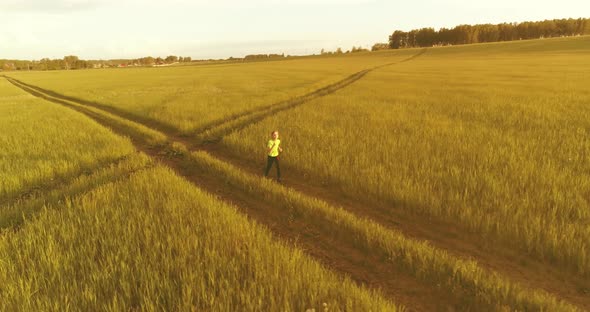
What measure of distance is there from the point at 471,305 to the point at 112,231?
4.71 meters

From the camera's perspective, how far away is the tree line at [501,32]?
129875 mm

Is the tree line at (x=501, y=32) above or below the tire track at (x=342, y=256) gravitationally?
above

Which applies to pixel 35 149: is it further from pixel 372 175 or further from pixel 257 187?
pixel 372 175

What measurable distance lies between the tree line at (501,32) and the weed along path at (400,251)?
162m

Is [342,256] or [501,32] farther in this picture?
[501,32]

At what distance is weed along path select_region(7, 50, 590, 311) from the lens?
11.7ft

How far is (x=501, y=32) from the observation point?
134125 mm

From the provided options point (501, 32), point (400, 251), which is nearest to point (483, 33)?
point (501, 32)

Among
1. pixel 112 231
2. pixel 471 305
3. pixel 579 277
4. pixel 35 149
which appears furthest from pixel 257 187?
pixel 35 149

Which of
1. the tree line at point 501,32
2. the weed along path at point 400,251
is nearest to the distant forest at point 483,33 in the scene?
the tree line at point 501,32

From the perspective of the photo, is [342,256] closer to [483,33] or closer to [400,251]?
[400,251]

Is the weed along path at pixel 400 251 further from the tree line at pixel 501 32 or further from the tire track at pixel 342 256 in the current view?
the tree line at pixel 501 32

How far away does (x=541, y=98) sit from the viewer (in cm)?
1655

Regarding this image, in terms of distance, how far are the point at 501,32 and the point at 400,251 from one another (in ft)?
551
